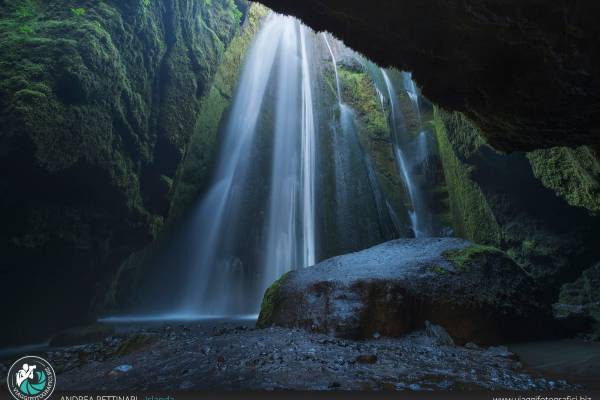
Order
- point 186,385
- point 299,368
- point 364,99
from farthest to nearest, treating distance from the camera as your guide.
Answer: point 364,99 < point 299,368 < point 186,385

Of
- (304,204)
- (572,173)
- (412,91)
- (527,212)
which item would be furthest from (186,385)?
(412,91)

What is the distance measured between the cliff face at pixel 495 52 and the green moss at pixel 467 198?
664 centimetres

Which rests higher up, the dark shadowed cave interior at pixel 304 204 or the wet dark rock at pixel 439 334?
the dark shadowed cave interior at pixel 304 204

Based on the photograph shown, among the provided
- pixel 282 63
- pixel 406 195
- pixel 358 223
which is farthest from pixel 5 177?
pixel 282 63

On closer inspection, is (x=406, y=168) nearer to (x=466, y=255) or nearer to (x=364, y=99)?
(x=364, y=99)

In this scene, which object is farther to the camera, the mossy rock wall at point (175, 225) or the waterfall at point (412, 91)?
the waterfall at point (412, 91)

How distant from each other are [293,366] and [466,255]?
5670 millimetres

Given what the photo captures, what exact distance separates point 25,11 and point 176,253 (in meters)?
11.2

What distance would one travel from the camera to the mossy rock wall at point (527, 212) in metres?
10.3

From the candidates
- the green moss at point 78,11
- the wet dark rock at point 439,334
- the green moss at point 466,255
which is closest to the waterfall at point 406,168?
the green moss at point 466,255

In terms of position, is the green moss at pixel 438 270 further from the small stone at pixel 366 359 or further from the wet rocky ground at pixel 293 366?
the small stone at pixel 366 359

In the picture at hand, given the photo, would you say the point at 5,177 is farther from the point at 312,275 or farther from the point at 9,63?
the point at 312,275

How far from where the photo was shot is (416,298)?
677cm

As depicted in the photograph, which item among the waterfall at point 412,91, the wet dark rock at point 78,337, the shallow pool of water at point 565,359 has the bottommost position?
the wet dark rock at point 78,337
